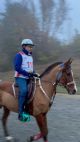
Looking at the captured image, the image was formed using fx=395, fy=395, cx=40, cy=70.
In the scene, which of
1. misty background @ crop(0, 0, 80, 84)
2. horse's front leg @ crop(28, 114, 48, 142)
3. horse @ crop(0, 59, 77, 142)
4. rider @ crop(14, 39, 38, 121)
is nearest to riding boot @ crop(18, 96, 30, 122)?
rider @ crop(14, 39, 38, 121)

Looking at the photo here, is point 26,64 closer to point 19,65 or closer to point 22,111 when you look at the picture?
point 19,65

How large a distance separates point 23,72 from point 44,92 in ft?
2.22

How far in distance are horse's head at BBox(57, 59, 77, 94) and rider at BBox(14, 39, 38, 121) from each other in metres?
0.67

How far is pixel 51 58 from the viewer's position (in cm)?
4975

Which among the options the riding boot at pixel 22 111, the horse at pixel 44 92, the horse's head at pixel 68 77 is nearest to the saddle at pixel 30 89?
the horse at pixel 44 92

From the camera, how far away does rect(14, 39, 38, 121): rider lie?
9167 millimetres

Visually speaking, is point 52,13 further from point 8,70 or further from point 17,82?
point 17,82

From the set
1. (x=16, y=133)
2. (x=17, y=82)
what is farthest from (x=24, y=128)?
(x=17, y=82)

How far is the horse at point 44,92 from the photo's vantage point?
900 cm

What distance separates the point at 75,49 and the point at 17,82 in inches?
1754

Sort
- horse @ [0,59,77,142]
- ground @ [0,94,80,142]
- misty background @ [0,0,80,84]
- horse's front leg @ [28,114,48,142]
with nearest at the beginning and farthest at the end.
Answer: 1. horse's front leg @ [28,114,48,142]
2. horse @ [0,59,77,142]
3. ground @ [0,94,80,142]
4. misty background @ [0,0,80,84]

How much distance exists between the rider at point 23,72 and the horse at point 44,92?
0.20 meters

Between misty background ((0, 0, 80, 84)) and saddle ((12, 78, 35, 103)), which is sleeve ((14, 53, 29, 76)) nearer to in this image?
saddle ((12, 78, 35, 103))

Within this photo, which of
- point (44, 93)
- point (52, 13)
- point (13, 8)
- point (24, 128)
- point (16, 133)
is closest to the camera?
point (44, 93)
